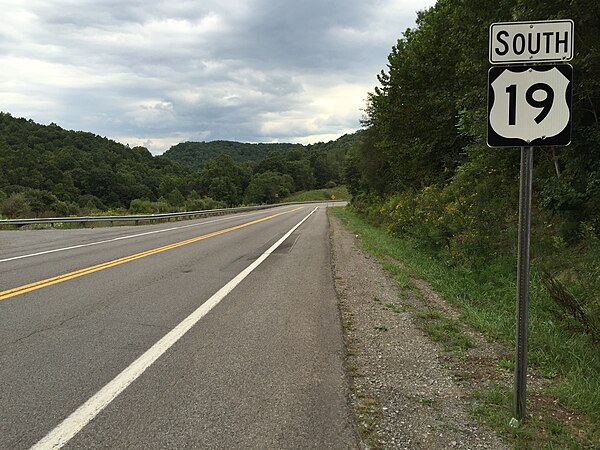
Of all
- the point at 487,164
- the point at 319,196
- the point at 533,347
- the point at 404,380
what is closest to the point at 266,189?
the point at 319,196

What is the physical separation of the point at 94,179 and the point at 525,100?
79.9 meters

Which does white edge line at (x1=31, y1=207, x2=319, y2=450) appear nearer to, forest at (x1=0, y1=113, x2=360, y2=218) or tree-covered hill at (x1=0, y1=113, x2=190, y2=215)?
forest at (x1=0, y1=113, x2=360, y2=218)

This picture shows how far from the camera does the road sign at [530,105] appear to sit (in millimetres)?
3154

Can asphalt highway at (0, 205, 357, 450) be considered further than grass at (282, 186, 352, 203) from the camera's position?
No

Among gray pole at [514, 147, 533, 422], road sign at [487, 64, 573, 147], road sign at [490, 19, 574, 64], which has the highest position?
road sign at [490, 19, 574, 64]

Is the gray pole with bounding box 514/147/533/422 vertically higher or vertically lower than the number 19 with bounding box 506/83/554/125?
lower

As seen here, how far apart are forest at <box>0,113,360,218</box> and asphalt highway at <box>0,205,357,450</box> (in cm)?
2596

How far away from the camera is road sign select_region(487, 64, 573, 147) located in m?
3.15

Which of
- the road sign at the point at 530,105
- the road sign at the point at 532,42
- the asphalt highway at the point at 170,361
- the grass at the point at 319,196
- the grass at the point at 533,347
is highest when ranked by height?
the road sign at the point at 532,42

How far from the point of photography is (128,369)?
4.37 metres

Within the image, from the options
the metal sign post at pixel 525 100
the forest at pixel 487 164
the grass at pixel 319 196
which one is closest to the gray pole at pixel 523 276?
the metal sign post at pixel 525 100

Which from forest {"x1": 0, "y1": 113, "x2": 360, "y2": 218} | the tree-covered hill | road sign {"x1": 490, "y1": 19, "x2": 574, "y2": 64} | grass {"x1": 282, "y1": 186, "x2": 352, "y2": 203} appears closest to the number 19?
road sign {"x1": 490, "y1": 19, "x2": 574, "y2": 64}

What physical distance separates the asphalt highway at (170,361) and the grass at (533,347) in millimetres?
1271

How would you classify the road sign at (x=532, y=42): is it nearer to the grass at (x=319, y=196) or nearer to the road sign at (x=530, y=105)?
the road sign at (x=530, y=105)
